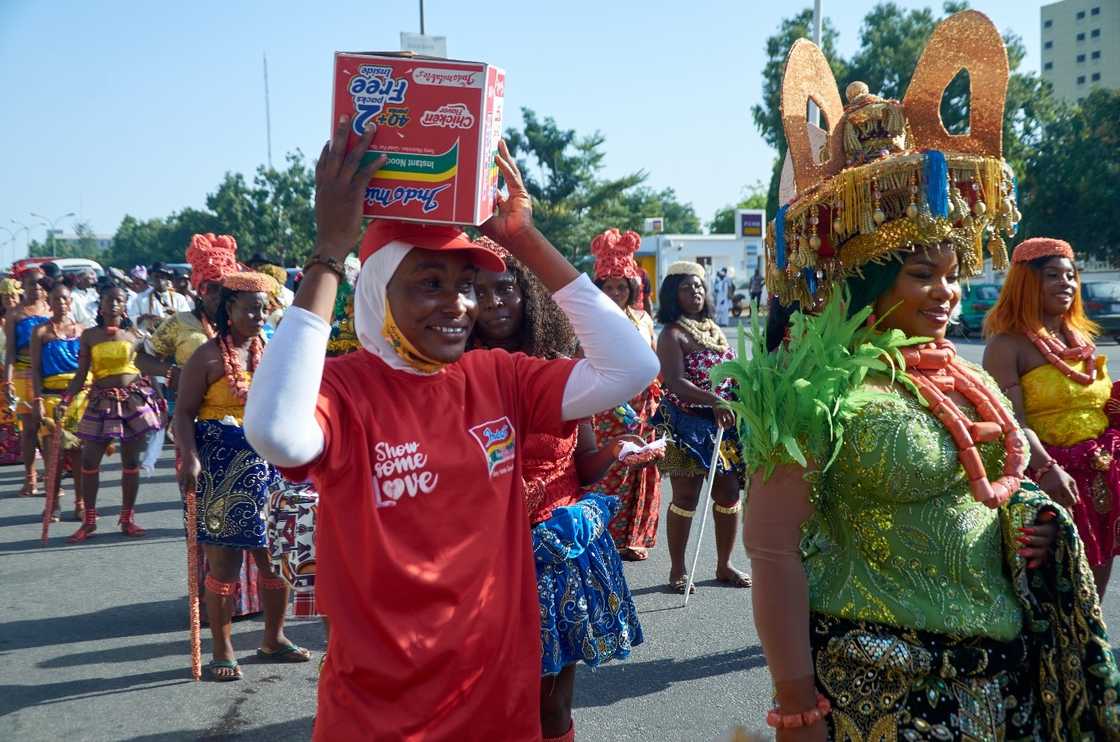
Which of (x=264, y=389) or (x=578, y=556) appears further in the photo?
(x=578, y=556)

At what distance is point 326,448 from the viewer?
6.78 ft

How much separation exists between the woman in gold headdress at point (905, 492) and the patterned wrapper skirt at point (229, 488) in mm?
3468

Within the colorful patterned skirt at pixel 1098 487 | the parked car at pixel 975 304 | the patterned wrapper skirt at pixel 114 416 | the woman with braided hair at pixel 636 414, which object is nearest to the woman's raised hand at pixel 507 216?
the colorful patterned skirt at pixel 1098 487

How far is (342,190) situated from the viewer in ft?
6.64

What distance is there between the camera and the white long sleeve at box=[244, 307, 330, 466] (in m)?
1.90

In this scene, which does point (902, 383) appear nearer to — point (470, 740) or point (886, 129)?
point (886, 129)

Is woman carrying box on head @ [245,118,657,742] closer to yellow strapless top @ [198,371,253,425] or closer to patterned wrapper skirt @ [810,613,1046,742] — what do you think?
patterned wrapper skirt @ [810,613,1046,742]

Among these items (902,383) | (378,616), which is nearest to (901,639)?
(902,383)

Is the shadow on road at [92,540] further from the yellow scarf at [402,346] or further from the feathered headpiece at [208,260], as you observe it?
the yellow scarf at [402,346]

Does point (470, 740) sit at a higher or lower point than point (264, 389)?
lower

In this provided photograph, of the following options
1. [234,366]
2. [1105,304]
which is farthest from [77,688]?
[1105,304]

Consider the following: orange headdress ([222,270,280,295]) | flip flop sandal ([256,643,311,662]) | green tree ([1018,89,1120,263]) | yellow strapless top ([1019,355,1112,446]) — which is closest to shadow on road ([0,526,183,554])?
flip flop sandal ([256,643,311,662])

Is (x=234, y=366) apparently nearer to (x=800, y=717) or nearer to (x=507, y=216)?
(x=507, y=216)

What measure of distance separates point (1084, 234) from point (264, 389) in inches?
1445
